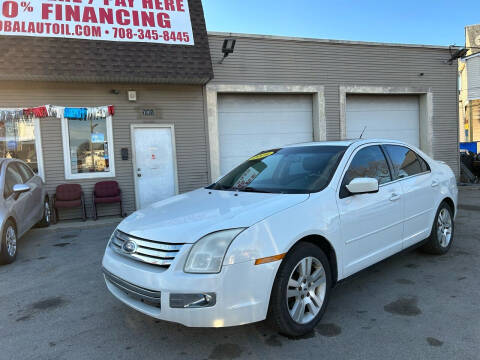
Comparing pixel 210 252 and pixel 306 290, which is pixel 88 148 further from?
pixel 306 290

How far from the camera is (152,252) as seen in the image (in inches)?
105

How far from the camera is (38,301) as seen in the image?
379 cm

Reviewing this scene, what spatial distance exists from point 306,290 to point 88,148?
7.16 m

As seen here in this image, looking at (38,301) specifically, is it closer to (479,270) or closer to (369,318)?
(369,318)

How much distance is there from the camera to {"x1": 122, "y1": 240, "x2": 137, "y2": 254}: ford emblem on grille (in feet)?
9.22

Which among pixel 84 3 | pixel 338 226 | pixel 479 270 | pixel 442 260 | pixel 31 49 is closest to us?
pixel 338 226

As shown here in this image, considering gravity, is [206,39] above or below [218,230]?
above

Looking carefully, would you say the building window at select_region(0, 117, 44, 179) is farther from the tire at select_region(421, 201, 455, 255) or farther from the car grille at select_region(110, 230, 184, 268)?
the tire at select_region(421, 201, 455, 255)

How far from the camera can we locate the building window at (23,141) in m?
8.16

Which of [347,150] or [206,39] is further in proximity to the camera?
[206,39]

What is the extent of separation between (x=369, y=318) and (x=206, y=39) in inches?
291

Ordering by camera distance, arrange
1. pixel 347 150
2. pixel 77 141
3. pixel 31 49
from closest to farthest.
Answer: pixel 347 150 → pixel 31 49 → pixel 77 141

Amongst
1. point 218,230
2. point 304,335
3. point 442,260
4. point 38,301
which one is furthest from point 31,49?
point 442,260

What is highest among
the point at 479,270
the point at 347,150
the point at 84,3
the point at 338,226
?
the point at 84,3
